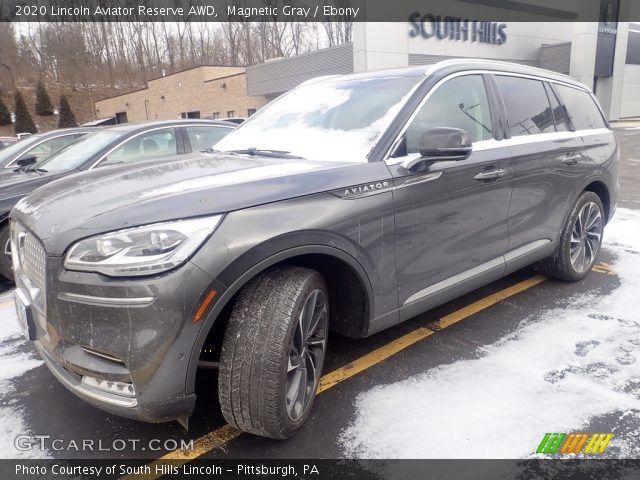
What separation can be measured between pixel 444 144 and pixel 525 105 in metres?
1.60

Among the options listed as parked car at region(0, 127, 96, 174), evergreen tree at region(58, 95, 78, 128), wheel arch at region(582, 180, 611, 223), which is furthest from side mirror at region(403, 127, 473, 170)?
evergreen tree at region(58, 95, 78, 128)

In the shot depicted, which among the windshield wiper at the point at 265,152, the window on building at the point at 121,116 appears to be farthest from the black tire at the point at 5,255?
the window on building at the point at 121,116

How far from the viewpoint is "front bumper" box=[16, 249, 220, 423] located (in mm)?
1901

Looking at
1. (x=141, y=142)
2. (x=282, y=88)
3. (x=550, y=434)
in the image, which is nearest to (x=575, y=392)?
(x=550, y=434)

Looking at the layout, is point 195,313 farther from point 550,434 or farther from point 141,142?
point 141,142

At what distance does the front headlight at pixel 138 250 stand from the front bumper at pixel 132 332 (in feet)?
0.12

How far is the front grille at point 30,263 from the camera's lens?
2149mm

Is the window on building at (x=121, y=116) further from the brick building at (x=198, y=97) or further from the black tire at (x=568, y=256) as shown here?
the black tire at (x=568, y=256)

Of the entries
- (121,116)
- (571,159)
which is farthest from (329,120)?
(121,116)

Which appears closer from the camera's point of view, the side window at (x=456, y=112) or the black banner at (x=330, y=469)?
the black banner at (x=330, y=469)

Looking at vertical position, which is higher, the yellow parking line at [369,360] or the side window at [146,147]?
the side window at [146,147]

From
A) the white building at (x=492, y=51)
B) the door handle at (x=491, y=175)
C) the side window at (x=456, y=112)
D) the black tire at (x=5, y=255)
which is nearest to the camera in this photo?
the side window at (x=456, y=112)

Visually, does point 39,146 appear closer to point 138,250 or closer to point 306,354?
point 138,250

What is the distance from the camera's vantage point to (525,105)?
381cm
